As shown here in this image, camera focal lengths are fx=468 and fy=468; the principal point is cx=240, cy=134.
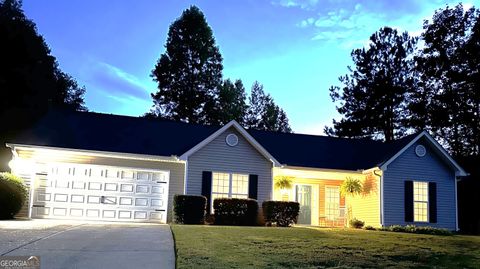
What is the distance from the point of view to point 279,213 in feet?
60.1

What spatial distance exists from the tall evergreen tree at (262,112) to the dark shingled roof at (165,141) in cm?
1734

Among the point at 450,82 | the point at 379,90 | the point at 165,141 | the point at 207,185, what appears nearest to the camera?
the point at 207,185

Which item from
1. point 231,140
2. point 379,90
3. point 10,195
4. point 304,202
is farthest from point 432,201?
point 379,90

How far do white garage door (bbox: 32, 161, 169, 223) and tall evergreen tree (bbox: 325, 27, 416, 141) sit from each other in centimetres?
2286

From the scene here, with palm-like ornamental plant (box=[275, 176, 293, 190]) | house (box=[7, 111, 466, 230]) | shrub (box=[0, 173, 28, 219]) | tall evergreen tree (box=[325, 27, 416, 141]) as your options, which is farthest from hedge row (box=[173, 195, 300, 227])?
tall evergreen tree (box=[325, 27, 416, 141])

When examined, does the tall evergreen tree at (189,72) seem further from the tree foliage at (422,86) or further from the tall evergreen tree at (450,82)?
the tall evergreen tree at (450,82)

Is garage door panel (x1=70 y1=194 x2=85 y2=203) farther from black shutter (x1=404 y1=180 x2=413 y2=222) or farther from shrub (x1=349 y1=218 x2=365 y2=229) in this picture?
black shutter (x1=404 y1=180 x2=413 y2=222)

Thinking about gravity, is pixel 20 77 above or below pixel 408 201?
above

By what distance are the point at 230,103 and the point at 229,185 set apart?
20272 mm

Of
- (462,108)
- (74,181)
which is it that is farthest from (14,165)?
(462,108)

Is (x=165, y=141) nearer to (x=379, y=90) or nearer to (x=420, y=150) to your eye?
(x=420, y=150)

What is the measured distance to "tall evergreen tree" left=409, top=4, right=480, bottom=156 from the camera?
32031 mm

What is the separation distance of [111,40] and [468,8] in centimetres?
2482

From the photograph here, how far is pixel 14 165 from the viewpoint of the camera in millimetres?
17625
